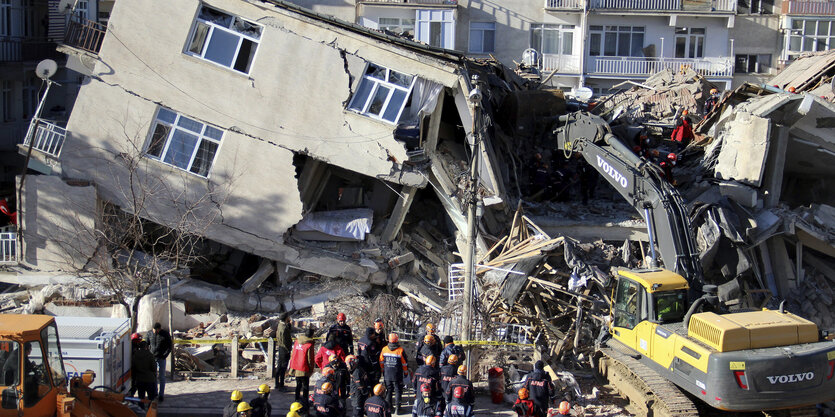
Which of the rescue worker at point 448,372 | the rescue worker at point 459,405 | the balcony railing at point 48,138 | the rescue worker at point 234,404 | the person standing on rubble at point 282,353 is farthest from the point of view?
the balcony railing at point 48,138

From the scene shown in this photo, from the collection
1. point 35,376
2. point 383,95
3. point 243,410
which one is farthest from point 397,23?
point 35,376

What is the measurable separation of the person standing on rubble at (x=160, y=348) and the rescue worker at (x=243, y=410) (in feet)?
11.4

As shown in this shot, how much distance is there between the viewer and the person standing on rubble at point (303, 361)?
12852 millimetres

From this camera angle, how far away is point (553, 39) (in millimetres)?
35531

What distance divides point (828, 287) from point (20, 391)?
1718cm

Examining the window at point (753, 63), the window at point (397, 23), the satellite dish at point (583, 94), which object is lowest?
the satellite dish at point (583, 94)

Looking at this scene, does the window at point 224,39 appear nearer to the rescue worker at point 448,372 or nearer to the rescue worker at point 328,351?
the rescue worker at point 328,351

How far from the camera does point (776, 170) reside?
1878 cm

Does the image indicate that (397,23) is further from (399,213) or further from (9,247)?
(9,247)

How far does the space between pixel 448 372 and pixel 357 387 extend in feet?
4.65

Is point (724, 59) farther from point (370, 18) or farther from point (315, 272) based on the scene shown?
point (315, 272)

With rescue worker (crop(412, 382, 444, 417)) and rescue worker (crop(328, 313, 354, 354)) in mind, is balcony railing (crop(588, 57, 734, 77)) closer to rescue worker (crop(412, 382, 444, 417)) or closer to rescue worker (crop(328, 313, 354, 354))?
rescue worker (crop(328, 313, 354, 354))

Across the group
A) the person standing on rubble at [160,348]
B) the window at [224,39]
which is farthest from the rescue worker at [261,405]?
the window at [224,39]

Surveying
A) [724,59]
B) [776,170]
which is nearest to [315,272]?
[776,170]
